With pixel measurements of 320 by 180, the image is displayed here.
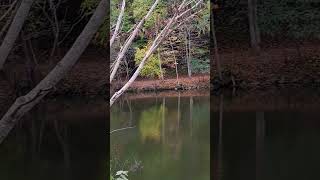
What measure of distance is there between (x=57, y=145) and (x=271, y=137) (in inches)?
62.2

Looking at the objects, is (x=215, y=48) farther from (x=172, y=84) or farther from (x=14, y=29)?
(x=14, y=29)

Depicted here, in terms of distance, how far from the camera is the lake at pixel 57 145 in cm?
314

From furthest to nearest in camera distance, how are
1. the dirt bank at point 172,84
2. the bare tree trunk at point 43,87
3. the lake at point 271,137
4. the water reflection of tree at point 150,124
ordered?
1. the dirt bank at point 172,84
2. the water reflection of tree at point 150,124
3. the lake at point 271,137
4. the bare tree trunk at point 43,87

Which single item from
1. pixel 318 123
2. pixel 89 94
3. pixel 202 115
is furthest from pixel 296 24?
pixel 89 94

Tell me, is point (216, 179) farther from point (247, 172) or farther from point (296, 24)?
point (296, 24)

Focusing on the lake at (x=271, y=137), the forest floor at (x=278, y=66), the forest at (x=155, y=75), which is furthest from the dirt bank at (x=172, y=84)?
the lake at (x=271, y=137)

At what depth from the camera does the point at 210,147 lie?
3951 millimetres

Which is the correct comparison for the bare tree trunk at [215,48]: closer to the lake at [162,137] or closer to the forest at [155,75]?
the forest at [155,75]

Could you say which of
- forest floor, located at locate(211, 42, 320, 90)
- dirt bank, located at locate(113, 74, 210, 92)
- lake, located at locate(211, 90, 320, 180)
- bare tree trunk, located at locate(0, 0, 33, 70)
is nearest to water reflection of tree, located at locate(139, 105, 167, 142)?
dirt bank, located at locate(113, 74, 210, 92)

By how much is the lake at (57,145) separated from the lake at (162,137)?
0.31 m

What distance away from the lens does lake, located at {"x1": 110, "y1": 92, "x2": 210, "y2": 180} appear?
12.6 ft

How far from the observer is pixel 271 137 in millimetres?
3498

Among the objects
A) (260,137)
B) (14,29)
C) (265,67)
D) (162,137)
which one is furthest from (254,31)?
(14,29)

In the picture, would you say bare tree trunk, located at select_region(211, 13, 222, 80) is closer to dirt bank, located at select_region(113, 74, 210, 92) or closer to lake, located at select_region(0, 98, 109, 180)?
dirt bank, located at select_region(113, 74, 210, 92)
